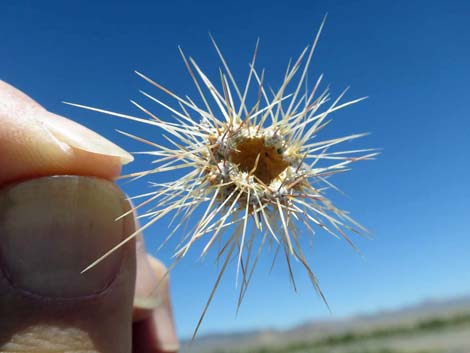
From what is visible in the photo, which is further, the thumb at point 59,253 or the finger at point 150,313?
the finger at point 150,313

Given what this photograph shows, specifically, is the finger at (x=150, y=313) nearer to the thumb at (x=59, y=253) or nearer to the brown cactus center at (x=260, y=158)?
the thumb at (x=59, y=253)

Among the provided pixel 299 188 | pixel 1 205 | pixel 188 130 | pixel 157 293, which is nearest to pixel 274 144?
pixel 299 188

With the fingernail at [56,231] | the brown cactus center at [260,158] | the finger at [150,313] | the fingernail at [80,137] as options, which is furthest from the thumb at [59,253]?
the finger at [150,313]

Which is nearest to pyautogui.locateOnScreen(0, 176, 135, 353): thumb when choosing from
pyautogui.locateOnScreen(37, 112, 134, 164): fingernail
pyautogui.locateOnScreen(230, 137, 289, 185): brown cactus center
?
pyautogui.locateOnScreen(37, 112, 134, 164): fingernail

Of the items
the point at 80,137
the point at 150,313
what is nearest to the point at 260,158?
the point at 80,137

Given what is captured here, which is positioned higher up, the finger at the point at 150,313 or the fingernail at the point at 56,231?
the finger at the point at 150,313

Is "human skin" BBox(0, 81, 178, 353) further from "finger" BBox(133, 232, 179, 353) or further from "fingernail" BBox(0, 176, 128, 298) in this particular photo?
"finger" BBox(133, 232, 179, 353)
